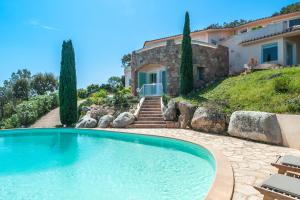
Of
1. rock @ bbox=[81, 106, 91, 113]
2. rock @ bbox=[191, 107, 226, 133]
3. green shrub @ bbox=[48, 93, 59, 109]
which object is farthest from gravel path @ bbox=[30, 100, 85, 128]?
rock @ bbox=[191, 107, 226, 133]

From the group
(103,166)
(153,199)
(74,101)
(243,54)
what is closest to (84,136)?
(74,101)

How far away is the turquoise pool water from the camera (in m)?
5.69

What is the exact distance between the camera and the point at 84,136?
15.1 m

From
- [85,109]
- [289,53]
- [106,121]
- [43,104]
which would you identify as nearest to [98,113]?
[106,121]

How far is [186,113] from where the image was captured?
47.6 ft

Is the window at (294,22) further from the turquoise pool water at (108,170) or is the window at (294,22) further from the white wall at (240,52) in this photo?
the turquoise pool water at (108,170)

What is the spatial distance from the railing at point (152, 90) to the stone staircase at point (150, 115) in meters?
1.43

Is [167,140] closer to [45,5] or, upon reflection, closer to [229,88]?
[229,88]

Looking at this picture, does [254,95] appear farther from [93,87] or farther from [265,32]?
[93,87]

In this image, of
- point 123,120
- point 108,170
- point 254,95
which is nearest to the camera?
point 108,170

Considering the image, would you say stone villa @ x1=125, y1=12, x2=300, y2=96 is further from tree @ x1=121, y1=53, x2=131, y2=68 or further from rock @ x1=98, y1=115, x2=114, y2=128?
tree @ x1=121, y1=53, x2=131, y2=68

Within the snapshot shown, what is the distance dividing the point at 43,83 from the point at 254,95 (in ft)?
131

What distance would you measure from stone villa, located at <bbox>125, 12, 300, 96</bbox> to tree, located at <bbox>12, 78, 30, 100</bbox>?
84.3ft

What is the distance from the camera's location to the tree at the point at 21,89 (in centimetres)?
3941
